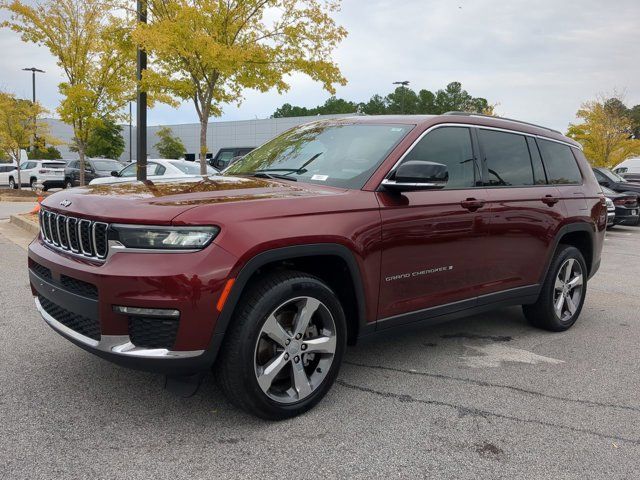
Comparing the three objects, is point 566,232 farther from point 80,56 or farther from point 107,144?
point 107,144

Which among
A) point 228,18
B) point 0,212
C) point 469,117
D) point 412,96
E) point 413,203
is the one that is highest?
point 412,96

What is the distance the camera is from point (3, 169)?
30125mm

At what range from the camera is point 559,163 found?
5199 mm

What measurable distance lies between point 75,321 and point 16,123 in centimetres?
2427

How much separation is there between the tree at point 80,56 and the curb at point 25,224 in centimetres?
410

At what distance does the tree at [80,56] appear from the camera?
15.0 m

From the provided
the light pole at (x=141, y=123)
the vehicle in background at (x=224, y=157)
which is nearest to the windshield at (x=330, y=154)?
the light pole at (x=141, y=123)

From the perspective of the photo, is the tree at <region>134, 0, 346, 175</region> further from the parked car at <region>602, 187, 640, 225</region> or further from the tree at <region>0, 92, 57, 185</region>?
the tree at <region>0, 92, 57, 185</region>

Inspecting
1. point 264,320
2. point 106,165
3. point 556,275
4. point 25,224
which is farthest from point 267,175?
point 106,165

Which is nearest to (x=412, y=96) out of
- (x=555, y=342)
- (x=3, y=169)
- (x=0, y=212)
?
(x=3, y=169)

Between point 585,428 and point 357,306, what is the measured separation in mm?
1454

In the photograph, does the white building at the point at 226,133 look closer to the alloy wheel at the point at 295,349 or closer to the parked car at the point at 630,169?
the parked car at the point at 630,169

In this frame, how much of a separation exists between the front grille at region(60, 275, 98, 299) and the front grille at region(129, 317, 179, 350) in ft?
0.83

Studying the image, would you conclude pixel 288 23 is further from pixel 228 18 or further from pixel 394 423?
pixel 394 423
